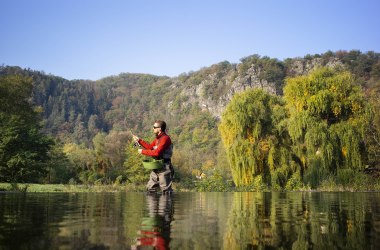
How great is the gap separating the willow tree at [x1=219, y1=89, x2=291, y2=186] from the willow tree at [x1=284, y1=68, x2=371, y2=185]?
131 centimetres

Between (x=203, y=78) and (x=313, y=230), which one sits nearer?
(x=313, y=230)

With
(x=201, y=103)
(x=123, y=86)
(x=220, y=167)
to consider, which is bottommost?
(x=220, y=167)


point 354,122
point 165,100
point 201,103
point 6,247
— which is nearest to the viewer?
point 6,247

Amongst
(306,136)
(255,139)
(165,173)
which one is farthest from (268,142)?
(165,173)

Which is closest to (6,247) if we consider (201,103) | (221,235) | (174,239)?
(174,239)

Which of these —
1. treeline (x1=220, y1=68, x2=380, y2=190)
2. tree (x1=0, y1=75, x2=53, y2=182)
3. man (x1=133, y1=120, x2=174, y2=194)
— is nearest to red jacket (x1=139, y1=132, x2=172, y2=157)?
man (x1=133, y1=120, x2=174, y2=194)

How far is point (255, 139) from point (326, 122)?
495 centimetres

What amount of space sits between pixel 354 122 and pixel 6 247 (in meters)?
24.7

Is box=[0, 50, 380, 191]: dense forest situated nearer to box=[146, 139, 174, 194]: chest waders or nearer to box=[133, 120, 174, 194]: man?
box=[133, 120, 174, 194]: man

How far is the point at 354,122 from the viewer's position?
24.2 meters

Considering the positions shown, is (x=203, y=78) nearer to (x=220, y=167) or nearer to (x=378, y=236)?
(x=220, y=167)

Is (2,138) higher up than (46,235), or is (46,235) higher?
(2,138)

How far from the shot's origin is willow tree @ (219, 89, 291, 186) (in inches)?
1002

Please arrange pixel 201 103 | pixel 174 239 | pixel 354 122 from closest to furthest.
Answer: pixel 174 239 < pixel 354 122 < pixel 201 103
